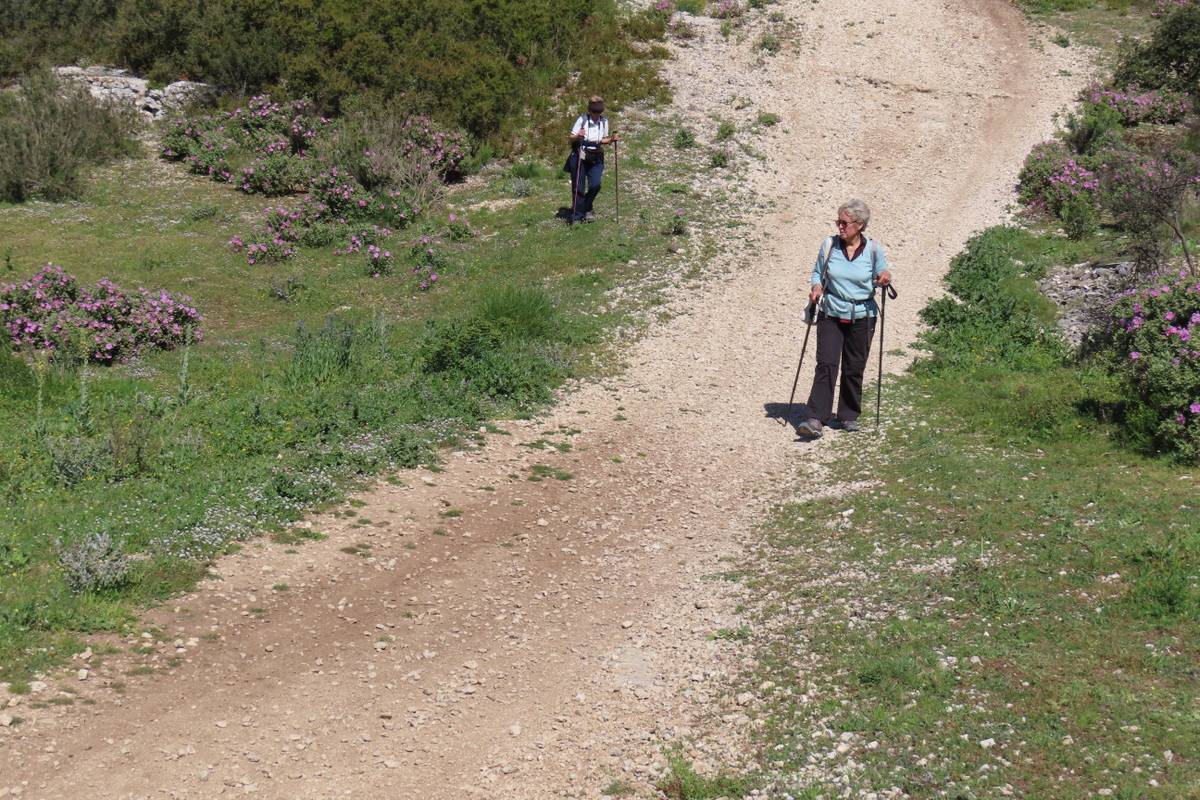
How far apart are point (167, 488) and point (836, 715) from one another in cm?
547

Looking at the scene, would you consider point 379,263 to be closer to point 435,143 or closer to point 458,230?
point 458,230

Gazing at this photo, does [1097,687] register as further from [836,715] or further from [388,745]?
[388,745]

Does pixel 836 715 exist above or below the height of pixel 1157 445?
below

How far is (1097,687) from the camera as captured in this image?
6.24 metres

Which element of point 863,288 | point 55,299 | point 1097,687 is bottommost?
point 1097,687

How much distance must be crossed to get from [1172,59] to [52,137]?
21.9 m

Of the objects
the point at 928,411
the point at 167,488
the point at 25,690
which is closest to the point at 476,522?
the point at 167,488

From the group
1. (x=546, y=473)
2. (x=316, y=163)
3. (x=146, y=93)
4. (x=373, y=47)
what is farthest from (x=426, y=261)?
(x=146, y=93)

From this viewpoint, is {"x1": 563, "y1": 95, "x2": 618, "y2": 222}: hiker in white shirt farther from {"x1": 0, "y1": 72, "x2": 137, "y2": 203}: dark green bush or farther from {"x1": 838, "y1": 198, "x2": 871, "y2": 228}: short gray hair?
{"x1": 0, "y1": 72, "x2": 137, "y2": 203}: dark green bush

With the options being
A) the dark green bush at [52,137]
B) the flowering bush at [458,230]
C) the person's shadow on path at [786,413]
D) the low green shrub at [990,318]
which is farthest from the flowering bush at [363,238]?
the low green shrub at [990,318]

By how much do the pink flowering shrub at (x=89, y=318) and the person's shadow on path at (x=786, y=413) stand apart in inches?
256

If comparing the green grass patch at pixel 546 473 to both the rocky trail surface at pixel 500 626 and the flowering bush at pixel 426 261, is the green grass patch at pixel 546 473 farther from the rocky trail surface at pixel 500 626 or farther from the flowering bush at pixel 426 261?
the flowering bush at pixel 426 261

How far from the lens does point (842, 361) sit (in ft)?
36.6

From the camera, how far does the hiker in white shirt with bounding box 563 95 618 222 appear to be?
17078 mm
